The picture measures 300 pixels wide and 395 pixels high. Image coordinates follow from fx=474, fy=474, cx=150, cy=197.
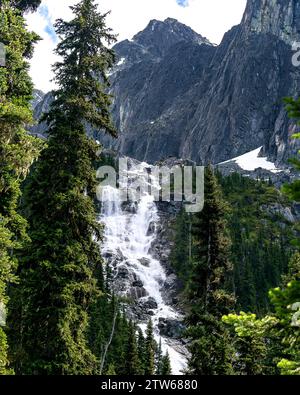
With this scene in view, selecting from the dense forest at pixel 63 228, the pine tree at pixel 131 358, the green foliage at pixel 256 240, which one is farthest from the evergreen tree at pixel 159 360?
the dense forest at pixel 63 228

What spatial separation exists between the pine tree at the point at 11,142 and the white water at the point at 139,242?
56.5 m

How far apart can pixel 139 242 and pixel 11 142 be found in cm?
10141

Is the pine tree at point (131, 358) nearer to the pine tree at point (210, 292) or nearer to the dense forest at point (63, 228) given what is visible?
the dense forest at point (63, 228)

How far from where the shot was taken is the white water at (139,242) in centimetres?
8466

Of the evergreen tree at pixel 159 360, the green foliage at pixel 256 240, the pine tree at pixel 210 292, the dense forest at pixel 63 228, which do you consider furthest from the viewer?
the green foliage at pixel 256 240

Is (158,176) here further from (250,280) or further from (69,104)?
(69,104)

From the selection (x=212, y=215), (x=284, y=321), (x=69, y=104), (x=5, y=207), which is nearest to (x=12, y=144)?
(x=5, y=207)

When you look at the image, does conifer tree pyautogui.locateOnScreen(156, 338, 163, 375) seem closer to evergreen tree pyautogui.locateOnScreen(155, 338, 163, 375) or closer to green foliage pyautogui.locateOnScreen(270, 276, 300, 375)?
evergreen tree pyautogui.locateOnScreen(155, 338, 163, 375)

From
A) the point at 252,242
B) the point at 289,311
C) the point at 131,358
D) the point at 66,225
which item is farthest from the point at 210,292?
the point at 252,242

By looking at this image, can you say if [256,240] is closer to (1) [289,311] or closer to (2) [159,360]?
(2) [159,360]

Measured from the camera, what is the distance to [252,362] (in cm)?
2428

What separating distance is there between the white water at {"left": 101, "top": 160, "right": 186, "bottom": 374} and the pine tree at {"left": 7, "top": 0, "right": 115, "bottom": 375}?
5376 cm

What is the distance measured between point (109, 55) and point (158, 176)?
151224 mm

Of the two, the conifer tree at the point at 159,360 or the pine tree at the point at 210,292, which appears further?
the conifer tree at the point at 159,360
